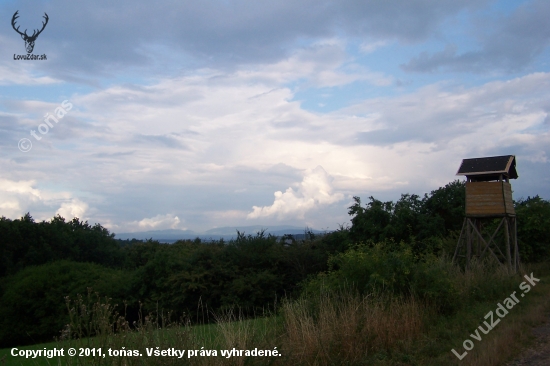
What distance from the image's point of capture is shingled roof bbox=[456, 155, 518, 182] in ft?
62.3

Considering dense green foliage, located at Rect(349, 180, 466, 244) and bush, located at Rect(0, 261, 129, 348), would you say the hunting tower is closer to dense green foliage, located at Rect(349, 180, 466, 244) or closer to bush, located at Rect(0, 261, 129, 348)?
dense green foliage, located at Rect(349, 180, 466, 244)

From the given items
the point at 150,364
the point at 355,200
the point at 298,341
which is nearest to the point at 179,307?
the point at 355,200

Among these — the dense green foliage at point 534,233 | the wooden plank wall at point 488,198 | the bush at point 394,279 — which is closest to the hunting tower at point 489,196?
the wooden plank wall at point 488,198

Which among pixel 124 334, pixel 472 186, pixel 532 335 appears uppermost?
pixel 472 186

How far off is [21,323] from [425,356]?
31043 millimetres

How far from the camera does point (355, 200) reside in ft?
88.5

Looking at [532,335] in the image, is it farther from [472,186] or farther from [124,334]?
[472,186]

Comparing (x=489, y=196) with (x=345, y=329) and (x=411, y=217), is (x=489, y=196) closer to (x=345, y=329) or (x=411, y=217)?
(x=411, y=217)

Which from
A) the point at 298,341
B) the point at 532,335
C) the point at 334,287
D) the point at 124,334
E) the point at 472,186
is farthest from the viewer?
the point at 472,186

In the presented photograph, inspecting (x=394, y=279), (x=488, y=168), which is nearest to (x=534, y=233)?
(x=488, y=168)

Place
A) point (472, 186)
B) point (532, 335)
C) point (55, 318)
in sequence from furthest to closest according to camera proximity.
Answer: point (55, 318) → point (472, 186) → point (532, 335)

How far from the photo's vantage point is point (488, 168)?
19.2 m

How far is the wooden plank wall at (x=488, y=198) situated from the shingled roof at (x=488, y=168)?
1.48ft

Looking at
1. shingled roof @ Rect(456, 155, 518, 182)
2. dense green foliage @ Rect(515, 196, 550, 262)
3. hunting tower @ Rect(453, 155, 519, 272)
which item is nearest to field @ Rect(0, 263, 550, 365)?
hunting tower @ Rect(453, 155, 519, 272)
